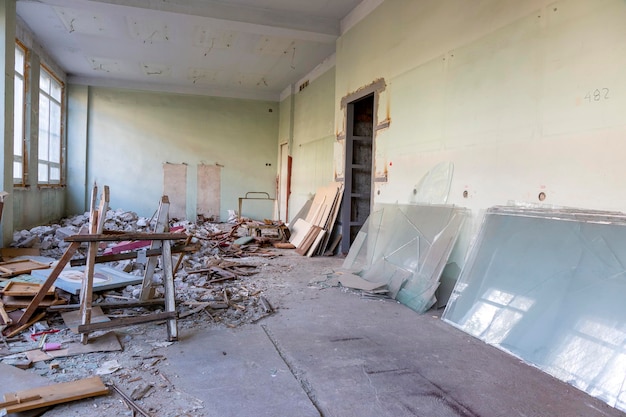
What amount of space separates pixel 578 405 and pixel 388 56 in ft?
15.2

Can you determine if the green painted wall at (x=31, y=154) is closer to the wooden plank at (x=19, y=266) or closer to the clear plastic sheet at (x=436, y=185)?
the wooden plank at (x=19, y=266)

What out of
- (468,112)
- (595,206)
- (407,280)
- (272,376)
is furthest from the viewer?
(407,280)

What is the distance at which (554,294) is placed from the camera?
110 inches

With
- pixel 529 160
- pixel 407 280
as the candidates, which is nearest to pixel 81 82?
pixel 407 280

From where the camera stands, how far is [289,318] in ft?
12.0

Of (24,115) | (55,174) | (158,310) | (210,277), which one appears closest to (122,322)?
(158,310)

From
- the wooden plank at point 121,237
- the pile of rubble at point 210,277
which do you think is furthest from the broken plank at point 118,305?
the wooden plank at point 121,237

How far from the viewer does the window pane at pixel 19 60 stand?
7414mm

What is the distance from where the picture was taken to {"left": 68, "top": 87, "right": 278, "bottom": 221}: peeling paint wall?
1115 centimetres

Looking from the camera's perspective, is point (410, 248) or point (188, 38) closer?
point (410, 248)

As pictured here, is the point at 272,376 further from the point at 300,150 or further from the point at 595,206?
the point at 300,150

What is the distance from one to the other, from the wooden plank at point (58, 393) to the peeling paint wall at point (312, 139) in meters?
6.28

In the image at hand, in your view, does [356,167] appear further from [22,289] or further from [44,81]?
[44,81]

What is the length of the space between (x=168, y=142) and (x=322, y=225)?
22.0 feet
